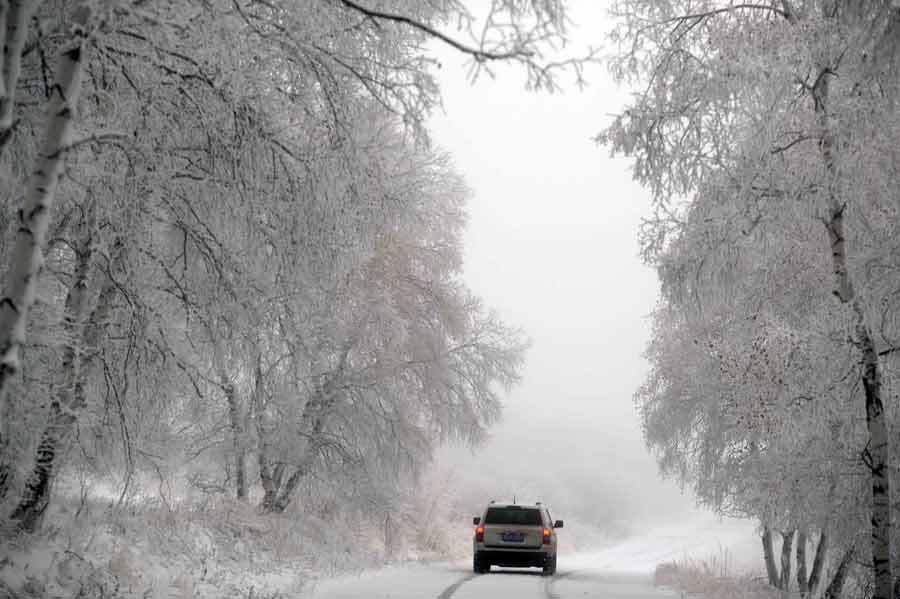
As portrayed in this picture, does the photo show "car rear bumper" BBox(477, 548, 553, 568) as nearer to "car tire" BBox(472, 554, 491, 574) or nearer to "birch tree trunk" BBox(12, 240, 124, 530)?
"car tire" BBox(472, 554, 491, 574)

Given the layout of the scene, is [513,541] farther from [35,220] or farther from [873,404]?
[35,220]

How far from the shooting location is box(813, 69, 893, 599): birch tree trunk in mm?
9383

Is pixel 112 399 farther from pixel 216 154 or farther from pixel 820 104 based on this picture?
pixel 820 104

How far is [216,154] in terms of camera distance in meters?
7.99

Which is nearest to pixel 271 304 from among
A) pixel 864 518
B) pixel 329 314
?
pixel 329 314

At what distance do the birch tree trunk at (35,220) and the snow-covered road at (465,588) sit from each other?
8.70 metres

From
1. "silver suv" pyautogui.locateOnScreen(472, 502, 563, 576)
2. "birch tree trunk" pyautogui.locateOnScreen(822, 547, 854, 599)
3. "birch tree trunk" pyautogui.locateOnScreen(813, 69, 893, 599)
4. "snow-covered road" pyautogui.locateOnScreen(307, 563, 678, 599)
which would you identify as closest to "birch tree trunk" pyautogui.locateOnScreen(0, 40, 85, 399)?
"birch tree trunk" pyautogui.locateOnScreen(813, 69, 893, 599)

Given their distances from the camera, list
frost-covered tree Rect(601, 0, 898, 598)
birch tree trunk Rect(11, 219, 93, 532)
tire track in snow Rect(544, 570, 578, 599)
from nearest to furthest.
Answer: birch tree trunk Rect(11, 219, 93, 532) < frost-covered tree Rect(601, 0, 898, 598) < tire track in snow Rect(544, 570, 578, 599)

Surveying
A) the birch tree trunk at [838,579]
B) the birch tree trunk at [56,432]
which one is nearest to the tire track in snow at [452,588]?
the birch tree trunk at [56,432]

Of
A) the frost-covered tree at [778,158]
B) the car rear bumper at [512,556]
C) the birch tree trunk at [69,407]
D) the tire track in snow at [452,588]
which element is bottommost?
the tire track in snow at [452,588]

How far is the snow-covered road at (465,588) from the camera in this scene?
44.0 ft

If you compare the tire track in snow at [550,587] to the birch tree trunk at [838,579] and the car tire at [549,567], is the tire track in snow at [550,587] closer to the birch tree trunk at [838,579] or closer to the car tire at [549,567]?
the car tire at [549,567]

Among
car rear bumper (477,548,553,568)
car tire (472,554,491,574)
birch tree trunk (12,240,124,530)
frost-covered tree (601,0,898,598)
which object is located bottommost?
car tire (472,554,491,574)

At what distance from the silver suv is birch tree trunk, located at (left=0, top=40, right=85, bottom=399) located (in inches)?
634
